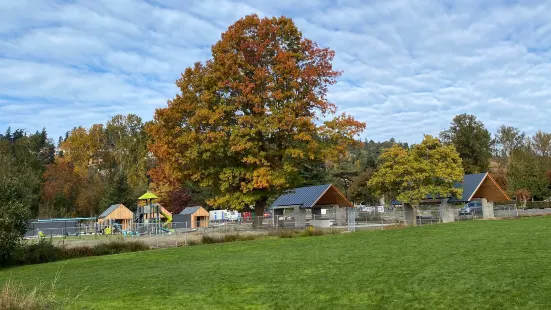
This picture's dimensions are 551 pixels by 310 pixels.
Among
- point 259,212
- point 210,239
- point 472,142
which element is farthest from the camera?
point 472,142

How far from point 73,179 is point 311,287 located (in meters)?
66.8

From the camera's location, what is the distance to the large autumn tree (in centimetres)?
2908

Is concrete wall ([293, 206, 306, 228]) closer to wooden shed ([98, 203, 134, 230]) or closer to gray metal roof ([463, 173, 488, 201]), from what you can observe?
gray metal roof ([463, 173, 488, 201])

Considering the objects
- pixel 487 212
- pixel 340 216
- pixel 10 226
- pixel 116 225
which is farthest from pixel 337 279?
pixel 116 225

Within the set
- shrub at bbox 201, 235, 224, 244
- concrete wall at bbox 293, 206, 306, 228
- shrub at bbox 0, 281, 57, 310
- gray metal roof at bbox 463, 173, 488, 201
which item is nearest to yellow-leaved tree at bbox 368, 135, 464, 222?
concrete wall at bbox 293, 206, 306, 228

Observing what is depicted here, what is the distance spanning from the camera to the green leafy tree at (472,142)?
2653 inches

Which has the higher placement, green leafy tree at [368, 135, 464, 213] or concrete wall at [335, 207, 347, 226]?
green leafy tree at [368, 135, 464, 213]

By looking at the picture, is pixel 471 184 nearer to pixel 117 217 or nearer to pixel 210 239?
pixel 210 239

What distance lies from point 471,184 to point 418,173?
1369 cm

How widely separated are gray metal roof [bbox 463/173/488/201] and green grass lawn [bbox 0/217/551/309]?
30.0 m

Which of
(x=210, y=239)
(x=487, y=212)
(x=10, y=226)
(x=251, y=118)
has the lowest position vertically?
(x=210, y=239)

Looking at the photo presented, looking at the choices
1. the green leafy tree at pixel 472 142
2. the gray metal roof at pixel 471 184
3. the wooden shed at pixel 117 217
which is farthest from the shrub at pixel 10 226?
the green leafy tree at pixel 472 142

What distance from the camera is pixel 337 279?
37.1 ft

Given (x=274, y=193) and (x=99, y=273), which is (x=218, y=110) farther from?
(x=99, y=273)
